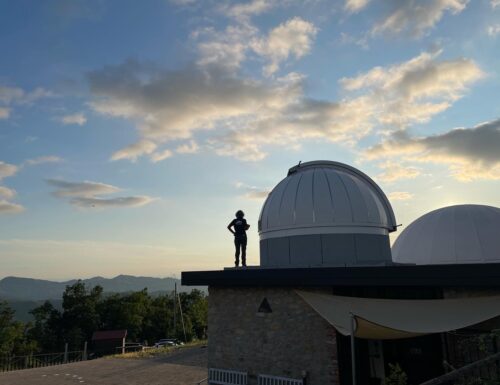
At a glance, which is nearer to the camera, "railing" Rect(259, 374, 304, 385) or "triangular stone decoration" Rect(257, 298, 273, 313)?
"railing" Rect(259, 374, 304, 385)

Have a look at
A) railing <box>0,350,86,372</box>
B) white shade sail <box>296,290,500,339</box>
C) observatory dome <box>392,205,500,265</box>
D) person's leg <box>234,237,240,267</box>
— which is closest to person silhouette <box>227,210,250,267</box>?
person's leg <box>234,237,240,267</box>

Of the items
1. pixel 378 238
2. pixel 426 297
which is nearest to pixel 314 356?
pixel 426 297

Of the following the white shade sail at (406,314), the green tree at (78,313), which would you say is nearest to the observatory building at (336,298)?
the white shade sail at (406,314)

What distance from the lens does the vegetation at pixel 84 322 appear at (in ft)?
152

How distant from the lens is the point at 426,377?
8789 mm

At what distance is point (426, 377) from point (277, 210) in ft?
19.1

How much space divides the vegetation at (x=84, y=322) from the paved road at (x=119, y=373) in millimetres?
29292

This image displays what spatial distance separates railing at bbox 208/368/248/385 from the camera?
33.0 feet

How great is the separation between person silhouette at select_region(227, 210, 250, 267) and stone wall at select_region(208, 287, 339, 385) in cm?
228

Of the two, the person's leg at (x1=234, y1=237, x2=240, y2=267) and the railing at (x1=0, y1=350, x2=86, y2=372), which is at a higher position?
the person's leg at (x1=234, y1=237, x2=240, y2=267)

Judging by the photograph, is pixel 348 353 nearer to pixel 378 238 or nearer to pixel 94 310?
pixel 378 238

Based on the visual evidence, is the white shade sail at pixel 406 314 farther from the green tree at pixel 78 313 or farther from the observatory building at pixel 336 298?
the green tree at pixel 78 313

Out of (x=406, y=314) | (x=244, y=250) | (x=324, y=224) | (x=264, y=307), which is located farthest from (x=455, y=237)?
(x=264, y=307)

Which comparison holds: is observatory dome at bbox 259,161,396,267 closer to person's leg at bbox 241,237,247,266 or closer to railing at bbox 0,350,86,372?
person's leg at bbox 241,237,247,266
